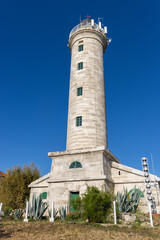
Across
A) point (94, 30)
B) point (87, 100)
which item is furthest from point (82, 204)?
point (94, 30)

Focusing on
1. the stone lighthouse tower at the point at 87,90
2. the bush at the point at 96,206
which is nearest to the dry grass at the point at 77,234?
the bush at the point at 96,206

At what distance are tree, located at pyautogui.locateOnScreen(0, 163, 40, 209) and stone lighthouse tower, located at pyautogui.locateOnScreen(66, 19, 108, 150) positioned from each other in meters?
7.58

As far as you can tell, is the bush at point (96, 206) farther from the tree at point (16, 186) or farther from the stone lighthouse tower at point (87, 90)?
the tree at point (16, 186)

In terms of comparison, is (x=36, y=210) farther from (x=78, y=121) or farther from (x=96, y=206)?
(x=78, y=121)

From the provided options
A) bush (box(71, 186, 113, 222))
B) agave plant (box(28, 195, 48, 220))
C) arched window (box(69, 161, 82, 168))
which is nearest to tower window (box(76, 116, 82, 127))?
arched window (box(69, 161, 82, 168))

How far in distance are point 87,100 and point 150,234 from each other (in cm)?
1324

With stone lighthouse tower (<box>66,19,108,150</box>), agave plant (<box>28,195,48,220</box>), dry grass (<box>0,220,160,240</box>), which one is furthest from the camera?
stone lighthouse tower (<box>66,19,108,150</box>)

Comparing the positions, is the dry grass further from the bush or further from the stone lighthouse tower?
the stone lighthouse tower

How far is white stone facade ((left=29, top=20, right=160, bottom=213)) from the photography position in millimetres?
15961

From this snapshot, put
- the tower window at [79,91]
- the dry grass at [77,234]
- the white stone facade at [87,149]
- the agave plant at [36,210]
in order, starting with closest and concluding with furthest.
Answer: the dry grass at [77,234]
the agave plant at [36,210]
the white stone facade at [87,149]
the tower window at [79,91]

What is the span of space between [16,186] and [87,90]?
13.1 meters

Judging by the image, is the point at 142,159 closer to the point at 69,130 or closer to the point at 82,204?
the point at 82,204

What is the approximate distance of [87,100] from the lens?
19.6 meters

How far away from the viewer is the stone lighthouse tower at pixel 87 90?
18.4m
